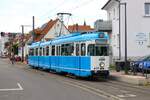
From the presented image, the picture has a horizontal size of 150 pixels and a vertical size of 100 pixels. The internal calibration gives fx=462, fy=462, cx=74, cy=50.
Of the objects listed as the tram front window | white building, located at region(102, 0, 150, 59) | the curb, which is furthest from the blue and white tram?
white building, located at region(102, 0, 150, 59)

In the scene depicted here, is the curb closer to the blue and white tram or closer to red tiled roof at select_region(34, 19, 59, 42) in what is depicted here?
the blue and white tram

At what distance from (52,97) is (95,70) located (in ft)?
35.5

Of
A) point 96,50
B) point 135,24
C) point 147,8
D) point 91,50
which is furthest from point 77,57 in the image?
point 147,8

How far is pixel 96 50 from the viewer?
29000 mm

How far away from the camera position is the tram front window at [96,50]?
94.6 ft

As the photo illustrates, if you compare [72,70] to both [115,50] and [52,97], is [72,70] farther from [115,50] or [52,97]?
[115,50]

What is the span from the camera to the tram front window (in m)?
28.8

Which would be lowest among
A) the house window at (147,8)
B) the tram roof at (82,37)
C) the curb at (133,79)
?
the curb at (133,79)

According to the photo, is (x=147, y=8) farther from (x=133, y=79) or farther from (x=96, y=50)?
(x=133, y=79)

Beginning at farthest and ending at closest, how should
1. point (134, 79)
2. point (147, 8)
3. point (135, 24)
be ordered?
1. point (147, 8)
2. point (135, 24)
3. point (134, 79)

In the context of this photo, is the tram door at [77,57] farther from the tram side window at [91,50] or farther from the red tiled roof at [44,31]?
the red tiled roof at [44,31]

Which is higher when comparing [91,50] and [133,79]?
[91,50]

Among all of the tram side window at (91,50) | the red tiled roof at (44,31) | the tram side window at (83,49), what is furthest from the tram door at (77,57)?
the red tiled roof at (44,31)

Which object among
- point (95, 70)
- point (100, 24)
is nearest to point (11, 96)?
point (95, 70)
